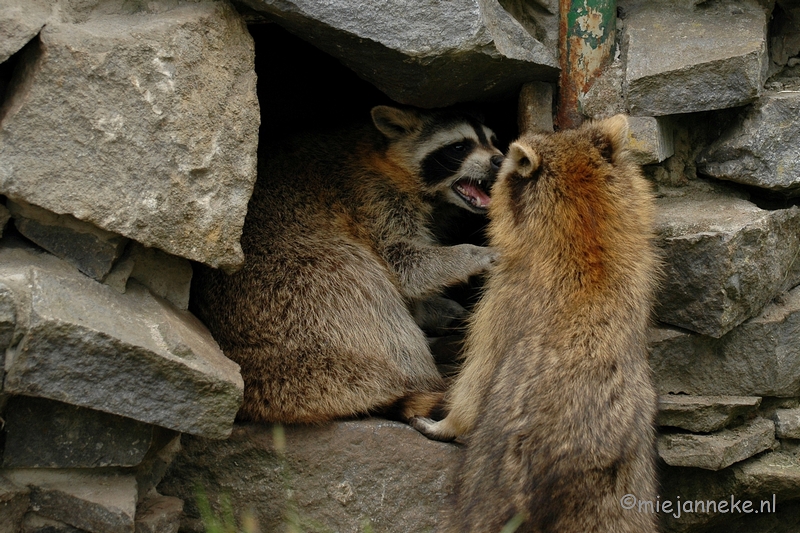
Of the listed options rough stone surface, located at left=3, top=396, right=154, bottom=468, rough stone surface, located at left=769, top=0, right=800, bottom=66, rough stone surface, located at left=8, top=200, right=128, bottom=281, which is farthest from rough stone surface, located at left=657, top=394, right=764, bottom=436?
rough stone surface, located at left=8, top=200, right=128, bottom=281

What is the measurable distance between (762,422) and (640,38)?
6.90 feet

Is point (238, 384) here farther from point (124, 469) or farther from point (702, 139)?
point (702, 139)

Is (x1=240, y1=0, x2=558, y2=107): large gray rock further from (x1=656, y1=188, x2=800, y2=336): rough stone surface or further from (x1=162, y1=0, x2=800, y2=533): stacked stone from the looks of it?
(x1=656, y1=188, x2=800, y2=336): rough stone surface

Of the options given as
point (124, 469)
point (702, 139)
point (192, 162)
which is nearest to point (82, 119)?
point (192, 162)

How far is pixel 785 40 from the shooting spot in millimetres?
4434

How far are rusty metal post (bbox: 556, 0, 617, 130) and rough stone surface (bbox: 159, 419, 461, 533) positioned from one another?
207 centimetres

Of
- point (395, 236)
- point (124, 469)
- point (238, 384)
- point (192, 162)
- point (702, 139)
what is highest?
point (702, 139)

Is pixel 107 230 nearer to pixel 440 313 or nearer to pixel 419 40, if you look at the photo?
pixel 419 40

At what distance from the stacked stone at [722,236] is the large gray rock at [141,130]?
2065 mm

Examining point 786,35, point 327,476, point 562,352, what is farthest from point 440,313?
point 786,35

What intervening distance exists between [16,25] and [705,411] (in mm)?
3623

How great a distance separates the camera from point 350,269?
4664 millimetres

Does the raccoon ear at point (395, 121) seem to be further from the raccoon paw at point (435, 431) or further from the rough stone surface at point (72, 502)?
the rough stone surface at point (72, 502)

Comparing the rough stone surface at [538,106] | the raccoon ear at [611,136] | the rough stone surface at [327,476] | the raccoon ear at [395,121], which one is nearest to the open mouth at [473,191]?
the raccoon ear at [395,121]
